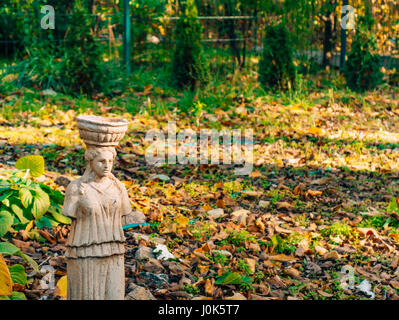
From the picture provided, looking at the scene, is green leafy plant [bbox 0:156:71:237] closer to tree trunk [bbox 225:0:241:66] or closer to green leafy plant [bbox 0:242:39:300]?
green leafy plant [bbox 0:242:39:300]

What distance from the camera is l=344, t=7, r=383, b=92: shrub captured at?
9195mm

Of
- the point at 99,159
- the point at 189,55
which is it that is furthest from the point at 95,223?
the point at 189,55

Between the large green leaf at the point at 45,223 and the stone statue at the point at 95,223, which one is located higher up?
the stone statue at the point at 95,223

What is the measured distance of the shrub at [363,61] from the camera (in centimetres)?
920

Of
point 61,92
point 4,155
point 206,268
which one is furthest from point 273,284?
point 61,92

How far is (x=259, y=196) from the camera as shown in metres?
5.43

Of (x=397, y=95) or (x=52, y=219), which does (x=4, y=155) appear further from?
(x=397, y=95)

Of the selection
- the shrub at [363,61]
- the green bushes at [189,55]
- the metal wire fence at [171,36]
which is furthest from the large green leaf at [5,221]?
the shrub at [363,61]

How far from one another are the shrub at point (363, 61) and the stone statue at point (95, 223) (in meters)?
7.21

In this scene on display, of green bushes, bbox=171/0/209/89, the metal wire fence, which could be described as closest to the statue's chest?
green bushes, bbox=171/0/209/89

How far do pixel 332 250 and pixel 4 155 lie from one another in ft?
11.8

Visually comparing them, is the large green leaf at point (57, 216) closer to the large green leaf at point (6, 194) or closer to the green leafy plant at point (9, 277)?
the large green leaf at point (6, 194)

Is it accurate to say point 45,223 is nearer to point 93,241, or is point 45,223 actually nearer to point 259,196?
point 93,241

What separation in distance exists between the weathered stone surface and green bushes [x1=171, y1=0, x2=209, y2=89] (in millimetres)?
5691
